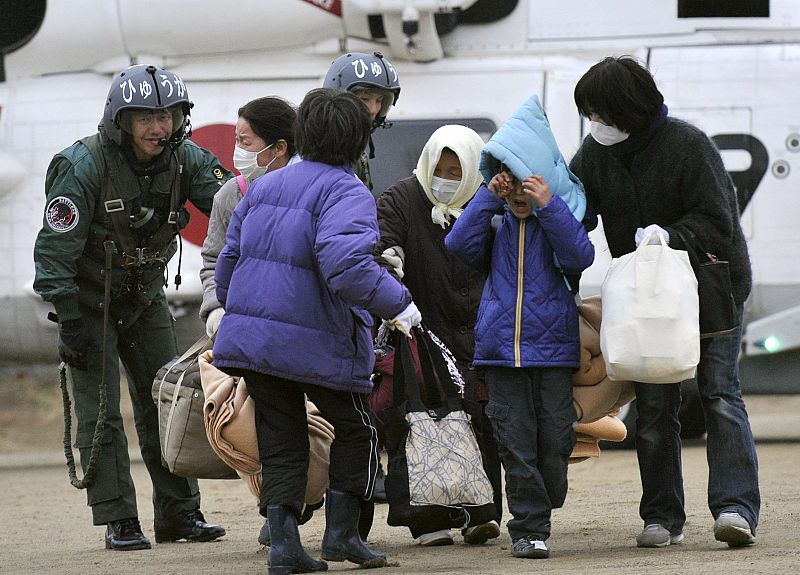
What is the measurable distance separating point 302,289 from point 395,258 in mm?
722

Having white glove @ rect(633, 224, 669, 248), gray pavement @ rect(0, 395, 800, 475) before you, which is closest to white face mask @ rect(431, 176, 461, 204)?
white glove @ rect(633, 224, 669, 248)

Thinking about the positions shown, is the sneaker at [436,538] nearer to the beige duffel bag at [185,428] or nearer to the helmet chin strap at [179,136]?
the beige duffel bag at [185,428]

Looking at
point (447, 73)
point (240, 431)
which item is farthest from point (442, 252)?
point (447, 73)

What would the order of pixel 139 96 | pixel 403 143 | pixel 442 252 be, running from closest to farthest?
pixel 442 252 → pixel 139 96 → pixel 403 143

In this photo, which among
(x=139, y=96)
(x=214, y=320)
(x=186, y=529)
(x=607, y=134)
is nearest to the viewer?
(x=607, y=134)

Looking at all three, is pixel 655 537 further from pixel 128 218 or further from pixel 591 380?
pixel 128 218

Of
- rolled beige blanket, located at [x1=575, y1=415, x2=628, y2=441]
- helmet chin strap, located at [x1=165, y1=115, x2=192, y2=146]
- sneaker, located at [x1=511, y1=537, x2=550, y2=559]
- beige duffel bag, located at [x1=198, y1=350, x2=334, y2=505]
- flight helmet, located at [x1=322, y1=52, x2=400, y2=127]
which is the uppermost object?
flight helmet, located at [x1=322, y1=52, x2=400, y2=127]

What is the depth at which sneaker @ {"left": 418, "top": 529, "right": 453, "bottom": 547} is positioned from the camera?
5414 millimetres

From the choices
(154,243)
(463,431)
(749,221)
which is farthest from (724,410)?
(749,221)

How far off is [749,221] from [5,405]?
981 centimetres

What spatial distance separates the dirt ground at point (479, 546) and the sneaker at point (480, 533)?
1.7 inches

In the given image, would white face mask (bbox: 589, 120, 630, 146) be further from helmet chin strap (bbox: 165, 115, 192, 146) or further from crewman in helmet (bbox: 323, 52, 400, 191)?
helmet chin strap (bbox: 165, 115, 192, 146)

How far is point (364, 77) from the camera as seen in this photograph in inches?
223

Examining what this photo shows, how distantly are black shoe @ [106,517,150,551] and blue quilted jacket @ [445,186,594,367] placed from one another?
5.63 ft
